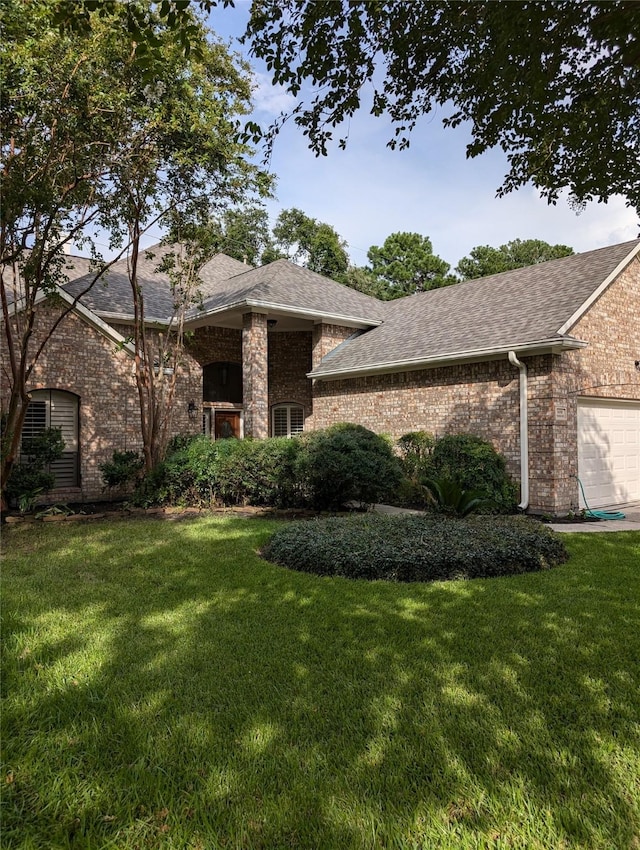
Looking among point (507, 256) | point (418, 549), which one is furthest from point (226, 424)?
point (507, 256)

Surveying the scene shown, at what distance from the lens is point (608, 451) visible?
11484 millimetres

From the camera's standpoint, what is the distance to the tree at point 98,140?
703 centimetres

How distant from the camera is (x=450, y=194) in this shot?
8.52 meters

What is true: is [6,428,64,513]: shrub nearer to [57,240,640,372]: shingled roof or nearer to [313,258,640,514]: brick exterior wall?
[57,240,640,372]: shingled roof

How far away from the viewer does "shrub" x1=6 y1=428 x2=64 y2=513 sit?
9750mm

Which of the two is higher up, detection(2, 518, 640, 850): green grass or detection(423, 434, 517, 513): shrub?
detection(423, 434, 517, 513): shrub

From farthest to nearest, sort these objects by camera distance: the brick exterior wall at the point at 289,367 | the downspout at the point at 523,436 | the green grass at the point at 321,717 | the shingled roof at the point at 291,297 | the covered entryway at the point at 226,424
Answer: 1. the brick exterior wall at the point at 289,367
2. the covered entryway at the point at 226,424
3. the shingled roof at the point at 291,297
4. the downspout at the point at 523,436
5. the green grass at the point at 321,717

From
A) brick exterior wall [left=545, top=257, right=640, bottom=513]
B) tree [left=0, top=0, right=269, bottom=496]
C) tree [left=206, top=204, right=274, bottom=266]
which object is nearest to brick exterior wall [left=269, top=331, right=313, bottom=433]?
tree [left=206, top=204, right=274, bottom=266]

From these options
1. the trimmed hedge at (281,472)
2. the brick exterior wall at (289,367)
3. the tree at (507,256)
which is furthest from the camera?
the tree at (507,256)

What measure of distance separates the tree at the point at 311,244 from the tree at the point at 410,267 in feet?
12.7

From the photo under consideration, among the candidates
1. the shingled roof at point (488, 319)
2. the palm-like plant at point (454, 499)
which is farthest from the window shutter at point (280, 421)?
the palm-like plant at point (454, 499)

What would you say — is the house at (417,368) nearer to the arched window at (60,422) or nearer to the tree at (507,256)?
the arched window at (60,422)

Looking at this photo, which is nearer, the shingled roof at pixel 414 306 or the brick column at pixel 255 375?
the shingled roof at pixel 414 306

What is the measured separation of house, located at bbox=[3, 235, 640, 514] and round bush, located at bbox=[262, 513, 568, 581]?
390cm
